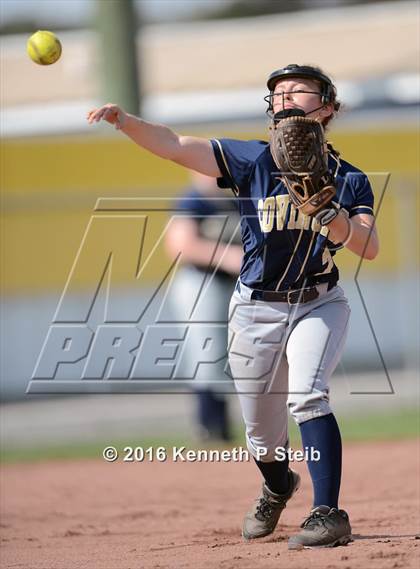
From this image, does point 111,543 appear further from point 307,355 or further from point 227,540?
point 307,355

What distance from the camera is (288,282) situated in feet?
15.4

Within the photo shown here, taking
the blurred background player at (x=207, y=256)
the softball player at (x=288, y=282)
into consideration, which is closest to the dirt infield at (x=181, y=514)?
the softball player at (x=288, y=282)

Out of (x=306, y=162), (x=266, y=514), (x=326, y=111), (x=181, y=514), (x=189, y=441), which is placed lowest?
(x=189, y=441)

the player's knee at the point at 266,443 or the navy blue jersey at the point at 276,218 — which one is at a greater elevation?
the navy blue jersey at the point at 276,218

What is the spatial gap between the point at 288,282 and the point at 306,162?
0.60 m

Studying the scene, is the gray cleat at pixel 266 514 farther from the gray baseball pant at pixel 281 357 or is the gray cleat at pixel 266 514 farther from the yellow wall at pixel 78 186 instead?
the yellow wall at pixel 78 186

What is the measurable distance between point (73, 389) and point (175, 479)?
11.0 feet

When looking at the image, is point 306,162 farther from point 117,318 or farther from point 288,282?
point 117,318

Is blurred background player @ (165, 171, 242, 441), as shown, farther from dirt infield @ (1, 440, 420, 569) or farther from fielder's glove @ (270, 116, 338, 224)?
fielder's glove @ (270, 116, 338, 224)

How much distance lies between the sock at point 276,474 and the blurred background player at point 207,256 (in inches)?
141

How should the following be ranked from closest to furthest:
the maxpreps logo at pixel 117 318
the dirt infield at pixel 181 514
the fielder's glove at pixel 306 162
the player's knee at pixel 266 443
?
the fielder's glove at pixel 306 162, the dirt infield at pixel 181 514, the player's knee at pixel 266 443, the maxpreps logo at pixel 117 318

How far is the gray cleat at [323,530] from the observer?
439cm

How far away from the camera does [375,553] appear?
4.23 m

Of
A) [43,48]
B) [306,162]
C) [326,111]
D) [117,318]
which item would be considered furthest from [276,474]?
[117,318]
